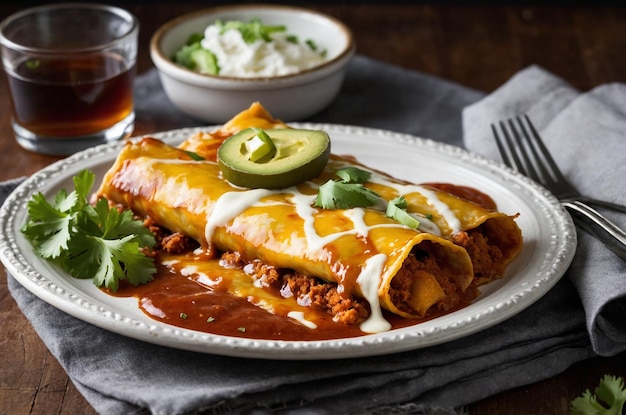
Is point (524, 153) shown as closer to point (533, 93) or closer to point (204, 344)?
point (533, 93)

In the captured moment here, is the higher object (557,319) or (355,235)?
(355,235)

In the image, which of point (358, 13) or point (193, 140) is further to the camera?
point (358, 13)

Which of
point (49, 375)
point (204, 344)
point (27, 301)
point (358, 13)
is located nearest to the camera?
point (204, 344)

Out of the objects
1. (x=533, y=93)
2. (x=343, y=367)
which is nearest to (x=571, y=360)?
(x=343, y=367)

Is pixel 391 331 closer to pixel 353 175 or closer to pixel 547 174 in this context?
pixel 353 175

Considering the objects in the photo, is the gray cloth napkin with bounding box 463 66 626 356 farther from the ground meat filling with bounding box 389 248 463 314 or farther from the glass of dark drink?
the glass of dark drink

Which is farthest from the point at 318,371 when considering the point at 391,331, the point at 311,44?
the point at 311,44
